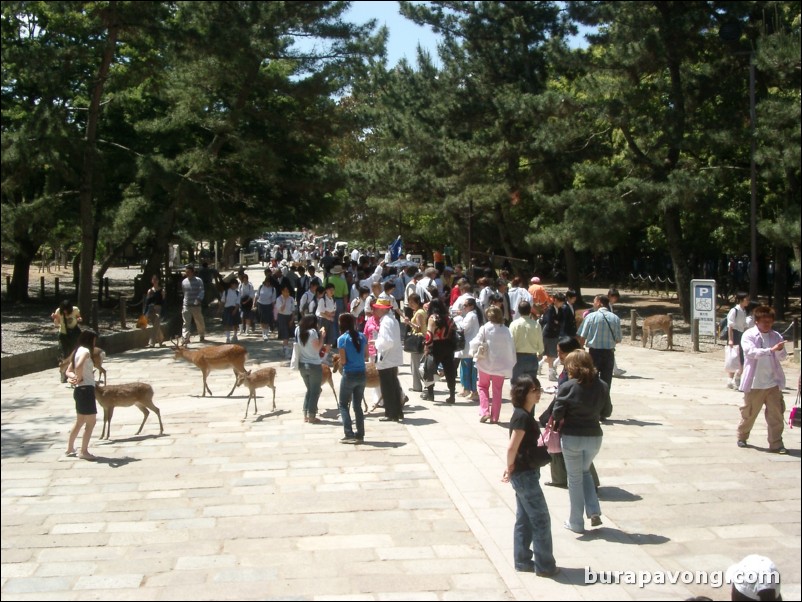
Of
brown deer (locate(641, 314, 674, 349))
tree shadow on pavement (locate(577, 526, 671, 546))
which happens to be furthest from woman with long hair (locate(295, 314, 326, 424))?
brown deer (locate(641, 314, 674, 349))

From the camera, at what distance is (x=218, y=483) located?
891 cm

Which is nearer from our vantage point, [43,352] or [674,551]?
[674,551]

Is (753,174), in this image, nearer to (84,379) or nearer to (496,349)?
(496,349)

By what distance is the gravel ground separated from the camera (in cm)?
1984

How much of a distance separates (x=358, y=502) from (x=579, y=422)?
233cm

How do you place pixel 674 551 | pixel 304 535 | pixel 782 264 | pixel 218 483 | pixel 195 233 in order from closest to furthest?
pixel 674 551 < pixel 304 535 < pixel 218 483 < pixel 782 264 < pixel 195 233

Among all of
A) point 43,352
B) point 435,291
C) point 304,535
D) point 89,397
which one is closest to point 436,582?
point 304,535

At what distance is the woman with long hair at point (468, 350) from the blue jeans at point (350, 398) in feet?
8.60

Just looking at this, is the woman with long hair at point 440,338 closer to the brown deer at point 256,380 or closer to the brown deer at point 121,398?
the brown deer at point 256,380

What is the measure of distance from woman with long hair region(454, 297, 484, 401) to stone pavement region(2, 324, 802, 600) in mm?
653

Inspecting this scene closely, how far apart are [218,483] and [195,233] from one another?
20.8m

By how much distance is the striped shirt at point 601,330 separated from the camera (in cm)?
1088

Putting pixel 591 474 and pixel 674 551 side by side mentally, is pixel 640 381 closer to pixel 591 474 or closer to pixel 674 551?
pixel 591 474

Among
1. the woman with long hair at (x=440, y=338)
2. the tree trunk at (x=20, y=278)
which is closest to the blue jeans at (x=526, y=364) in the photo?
the woman with long hair at (x=440, y=338)
